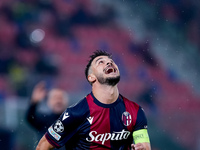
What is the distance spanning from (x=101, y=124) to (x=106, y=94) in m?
0.27

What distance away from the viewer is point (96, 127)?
124 inches

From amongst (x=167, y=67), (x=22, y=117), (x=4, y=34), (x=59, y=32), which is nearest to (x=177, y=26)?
(x=167, y=67)

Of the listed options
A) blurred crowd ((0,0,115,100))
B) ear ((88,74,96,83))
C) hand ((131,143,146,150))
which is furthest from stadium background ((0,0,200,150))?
hand ((131,143,146,150))

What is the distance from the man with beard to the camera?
3.12 metres

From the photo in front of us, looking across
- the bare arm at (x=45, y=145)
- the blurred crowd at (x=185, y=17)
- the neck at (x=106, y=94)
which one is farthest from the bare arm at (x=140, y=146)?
the blurred crowd at (x=185, y=17)

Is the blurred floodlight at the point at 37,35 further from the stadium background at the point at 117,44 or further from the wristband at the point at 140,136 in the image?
the wristband at the point at 140,136

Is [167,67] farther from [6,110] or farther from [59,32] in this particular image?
[6,110]

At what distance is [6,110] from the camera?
22.5ft

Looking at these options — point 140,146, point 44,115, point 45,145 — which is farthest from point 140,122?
point 44,115

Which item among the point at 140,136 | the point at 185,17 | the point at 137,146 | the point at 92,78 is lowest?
the point at 137,146

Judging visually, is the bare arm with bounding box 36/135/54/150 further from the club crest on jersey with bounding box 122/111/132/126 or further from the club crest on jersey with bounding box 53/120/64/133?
the club crest on jersey with bounding box 122/111/132/126

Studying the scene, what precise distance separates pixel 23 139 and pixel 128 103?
3697mm

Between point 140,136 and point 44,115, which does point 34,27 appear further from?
point 140,136

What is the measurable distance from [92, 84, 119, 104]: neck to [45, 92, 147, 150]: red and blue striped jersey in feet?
0.12
